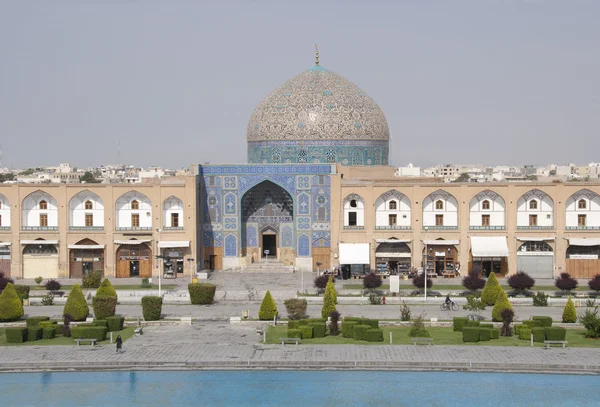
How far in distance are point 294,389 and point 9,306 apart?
12513 mm

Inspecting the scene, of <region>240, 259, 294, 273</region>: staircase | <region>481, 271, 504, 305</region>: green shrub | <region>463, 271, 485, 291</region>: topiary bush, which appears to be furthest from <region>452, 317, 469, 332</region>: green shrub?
<region>240, 259, 294, 273</region>: staircase

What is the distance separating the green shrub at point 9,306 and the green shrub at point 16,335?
3197 millimetres

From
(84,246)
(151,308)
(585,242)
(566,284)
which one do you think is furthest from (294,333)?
(585,242)

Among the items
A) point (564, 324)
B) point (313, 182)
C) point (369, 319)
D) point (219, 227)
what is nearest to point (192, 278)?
point (219, 227)

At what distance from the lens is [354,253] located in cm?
4781

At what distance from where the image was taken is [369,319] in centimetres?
3481

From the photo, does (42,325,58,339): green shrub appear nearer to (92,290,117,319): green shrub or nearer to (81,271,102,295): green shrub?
(92,290,117,319): green shrub

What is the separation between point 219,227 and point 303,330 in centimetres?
1726

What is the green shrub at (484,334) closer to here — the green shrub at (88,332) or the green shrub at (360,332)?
the green shrub at (360,332)

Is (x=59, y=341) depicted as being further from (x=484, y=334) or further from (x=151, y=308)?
(x=484, y=334)

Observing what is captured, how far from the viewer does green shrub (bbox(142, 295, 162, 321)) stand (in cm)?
3647

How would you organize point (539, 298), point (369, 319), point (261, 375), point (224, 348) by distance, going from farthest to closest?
point (539, 298) → point (369, 319) → point (224, 348) → point (261, 375)

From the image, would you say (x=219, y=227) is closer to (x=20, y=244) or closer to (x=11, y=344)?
(x=20, y=244)

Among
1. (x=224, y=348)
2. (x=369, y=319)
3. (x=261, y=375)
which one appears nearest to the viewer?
(x=261, y=375)
